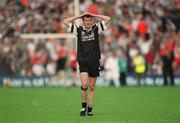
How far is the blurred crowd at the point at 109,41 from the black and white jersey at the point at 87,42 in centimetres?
1736

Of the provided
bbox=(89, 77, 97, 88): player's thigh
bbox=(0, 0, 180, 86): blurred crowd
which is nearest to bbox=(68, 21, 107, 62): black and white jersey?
bbox=(89, 77, 97, 88): player's thigh

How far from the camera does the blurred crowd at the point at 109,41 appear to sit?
32.5 meters

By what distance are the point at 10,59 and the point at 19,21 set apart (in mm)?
2646

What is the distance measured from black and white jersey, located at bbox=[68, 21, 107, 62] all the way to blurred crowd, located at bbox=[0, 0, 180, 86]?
17.4 metres

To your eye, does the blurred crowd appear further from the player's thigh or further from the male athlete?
the male athlete

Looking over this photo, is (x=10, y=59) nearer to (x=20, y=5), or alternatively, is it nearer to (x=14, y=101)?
(x=20, y=5)

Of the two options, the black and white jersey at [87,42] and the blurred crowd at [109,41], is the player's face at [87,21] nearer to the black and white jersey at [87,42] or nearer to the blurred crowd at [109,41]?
the black and white jersey at [87,42]

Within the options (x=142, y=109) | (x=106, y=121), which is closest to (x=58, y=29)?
(x=142, y=109)

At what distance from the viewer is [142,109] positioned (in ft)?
56.0

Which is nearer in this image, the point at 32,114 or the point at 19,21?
the point at 32,114

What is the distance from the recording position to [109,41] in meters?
32.9

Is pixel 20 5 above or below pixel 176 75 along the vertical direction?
above

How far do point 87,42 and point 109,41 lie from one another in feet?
59.6

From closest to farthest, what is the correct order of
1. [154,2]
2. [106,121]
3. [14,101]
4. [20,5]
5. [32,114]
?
[106,121], [32,114], [14,101], [20,5], [154,2]
